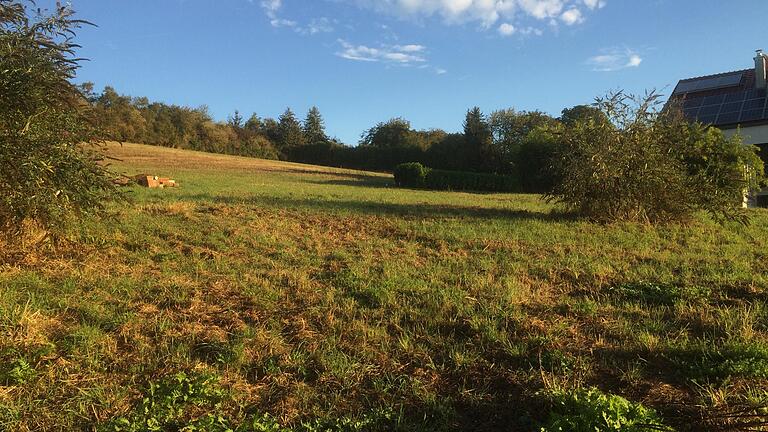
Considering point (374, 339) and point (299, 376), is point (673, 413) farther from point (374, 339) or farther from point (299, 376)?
point (299, 376)

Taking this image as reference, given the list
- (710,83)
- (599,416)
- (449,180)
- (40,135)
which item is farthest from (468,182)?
(599,416)

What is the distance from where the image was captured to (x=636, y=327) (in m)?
4.17

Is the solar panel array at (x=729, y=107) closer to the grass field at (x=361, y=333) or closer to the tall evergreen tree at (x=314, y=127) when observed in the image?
the grass field at (x=361, y=333)

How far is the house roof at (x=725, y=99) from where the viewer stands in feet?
88.0

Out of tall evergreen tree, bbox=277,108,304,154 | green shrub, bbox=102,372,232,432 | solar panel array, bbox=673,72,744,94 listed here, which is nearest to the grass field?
green shrub, bbox=102,372,232,432

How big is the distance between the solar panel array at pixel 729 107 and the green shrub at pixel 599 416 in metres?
29.0

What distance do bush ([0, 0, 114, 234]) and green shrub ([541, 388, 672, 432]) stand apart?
5.56 m

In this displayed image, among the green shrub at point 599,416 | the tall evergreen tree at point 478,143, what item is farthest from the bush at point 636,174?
the tall evergreen tree at point 478,143

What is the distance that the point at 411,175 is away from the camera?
27516 millimetres

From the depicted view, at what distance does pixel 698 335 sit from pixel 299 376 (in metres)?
3.28

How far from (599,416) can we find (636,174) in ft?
29.2

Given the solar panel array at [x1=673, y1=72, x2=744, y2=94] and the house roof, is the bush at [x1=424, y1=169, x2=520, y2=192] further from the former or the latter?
the solar panel array at [x1=673, y1=72, x2=744, y2=94]

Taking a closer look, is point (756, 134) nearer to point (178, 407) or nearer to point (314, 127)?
point (178, 407)

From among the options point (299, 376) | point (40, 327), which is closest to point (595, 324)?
point (299, 376)
